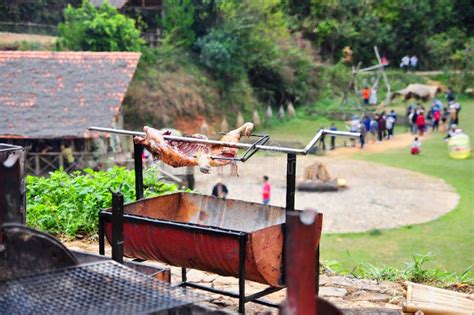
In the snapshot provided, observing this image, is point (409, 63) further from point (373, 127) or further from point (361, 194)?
point (361, 194)

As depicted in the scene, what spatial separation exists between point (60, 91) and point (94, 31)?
27.1ft

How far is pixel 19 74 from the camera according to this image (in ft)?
63.4

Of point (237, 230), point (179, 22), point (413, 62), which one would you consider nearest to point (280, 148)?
point (237, 230)

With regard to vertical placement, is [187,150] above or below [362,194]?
above

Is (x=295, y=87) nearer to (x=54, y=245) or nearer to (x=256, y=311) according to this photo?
(x=256, y=311)

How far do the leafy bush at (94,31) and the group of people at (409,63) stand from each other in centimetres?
2002

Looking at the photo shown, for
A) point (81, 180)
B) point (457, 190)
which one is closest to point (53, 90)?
point (81, 180)

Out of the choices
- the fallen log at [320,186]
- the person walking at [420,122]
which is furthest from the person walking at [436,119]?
the fallen log at [320,186]

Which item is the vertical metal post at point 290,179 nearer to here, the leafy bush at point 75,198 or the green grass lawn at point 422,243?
the leafy bush at point 75,198

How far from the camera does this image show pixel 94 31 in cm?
2688

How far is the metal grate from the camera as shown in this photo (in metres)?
3.52

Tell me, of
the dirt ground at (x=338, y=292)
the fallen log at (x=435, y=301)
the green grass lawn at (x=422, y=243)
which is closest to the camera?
the fallen log at (x=435, y=301)

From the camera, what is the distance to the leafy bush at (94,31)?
2678 cm

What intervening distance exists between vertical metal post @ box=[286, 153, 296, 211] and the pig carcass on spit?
0.80 metres
